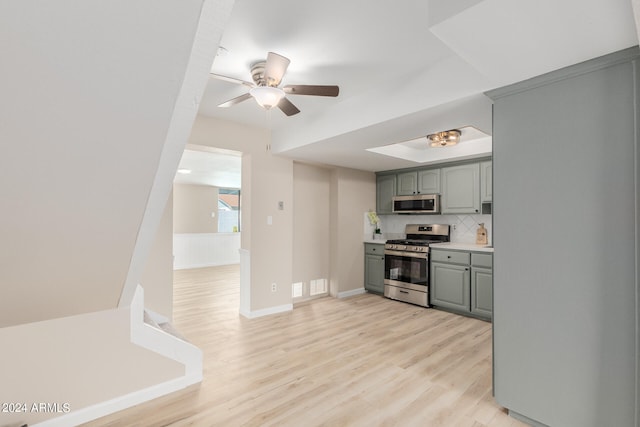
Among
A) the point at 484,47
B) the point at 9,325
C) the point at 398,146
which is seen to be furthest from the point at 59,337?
the point at 398,146

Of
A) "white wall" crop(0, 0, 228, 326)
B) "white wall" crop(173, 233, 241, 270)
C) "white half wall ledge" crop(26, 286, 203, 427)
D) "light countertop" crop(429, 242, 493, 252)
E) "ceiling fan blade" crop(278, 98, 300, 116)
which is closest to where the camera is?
"white wall" crop(0, 0, 228, 326)

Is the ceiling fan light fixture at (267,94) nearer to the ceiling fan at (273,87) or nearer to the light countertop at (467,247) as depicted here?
the ceiling fan at (273,87)

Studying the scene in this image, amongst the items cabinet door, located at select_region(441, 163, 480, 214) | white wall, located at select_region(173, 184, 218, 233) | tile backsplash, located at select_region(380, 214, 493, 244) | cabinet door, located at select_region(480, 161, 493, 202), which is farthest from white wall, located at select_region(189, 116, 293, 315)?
white wall, located at select_region(173, 184, 218, 233)

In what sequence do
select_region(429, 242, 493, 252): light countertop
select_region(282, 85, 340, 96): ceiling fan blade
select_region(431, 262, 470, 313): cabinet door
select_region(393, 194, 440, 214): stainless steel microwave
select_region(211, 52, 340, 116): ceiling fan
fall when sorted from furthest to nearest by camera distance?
1. select_region(393, 194, 440, 214): stainless steel microwave
2. select_region(431, 262, 470, 313): cabinet door
3. select_region(429, 242, 493, 252): light countertop
4. select_region(282, 85, 340, 96): ceiling fan blade
5. select_region(211, 52, 340, 116): ceiling fan

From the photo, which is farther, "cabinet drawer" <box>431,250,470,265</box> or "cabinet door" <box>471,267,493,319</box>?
"cabinet drawer" <box>431,250,470,265</box>

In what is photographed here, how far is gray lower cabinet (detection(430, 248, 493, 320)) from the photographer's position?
3.85 m

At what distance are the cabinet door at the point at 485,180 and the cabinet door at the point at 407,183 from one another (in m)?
1.00

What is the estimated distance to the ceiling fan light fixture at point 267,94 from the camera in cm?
217

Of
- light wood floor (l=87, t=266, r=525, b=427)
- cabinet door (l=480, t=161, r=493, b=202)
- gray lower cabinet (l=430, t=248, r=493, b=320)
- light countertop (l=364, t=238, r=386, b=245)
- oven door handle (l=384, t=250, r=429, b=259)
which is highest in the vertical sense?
cabinet door (l=480, t=161, r=493, b=202)

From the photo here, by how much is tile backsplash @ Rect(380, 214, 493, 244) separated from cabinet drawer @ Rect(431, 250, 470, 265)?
0.62m

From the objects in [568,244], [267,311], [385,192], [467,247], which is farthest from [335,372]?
[385,192]

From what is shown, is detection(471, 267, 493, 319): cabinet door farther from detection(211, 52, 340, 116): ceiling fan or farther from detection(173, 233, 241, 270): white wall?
detection(173, 233, 241, 270): white wall

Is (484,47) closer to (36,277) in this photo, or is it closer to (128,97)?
(128,97)

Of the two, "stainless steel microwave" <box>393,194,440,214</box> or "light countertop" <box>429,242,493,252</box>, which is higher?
"stainless steel microwave" <box>393,194,440,214</box>
